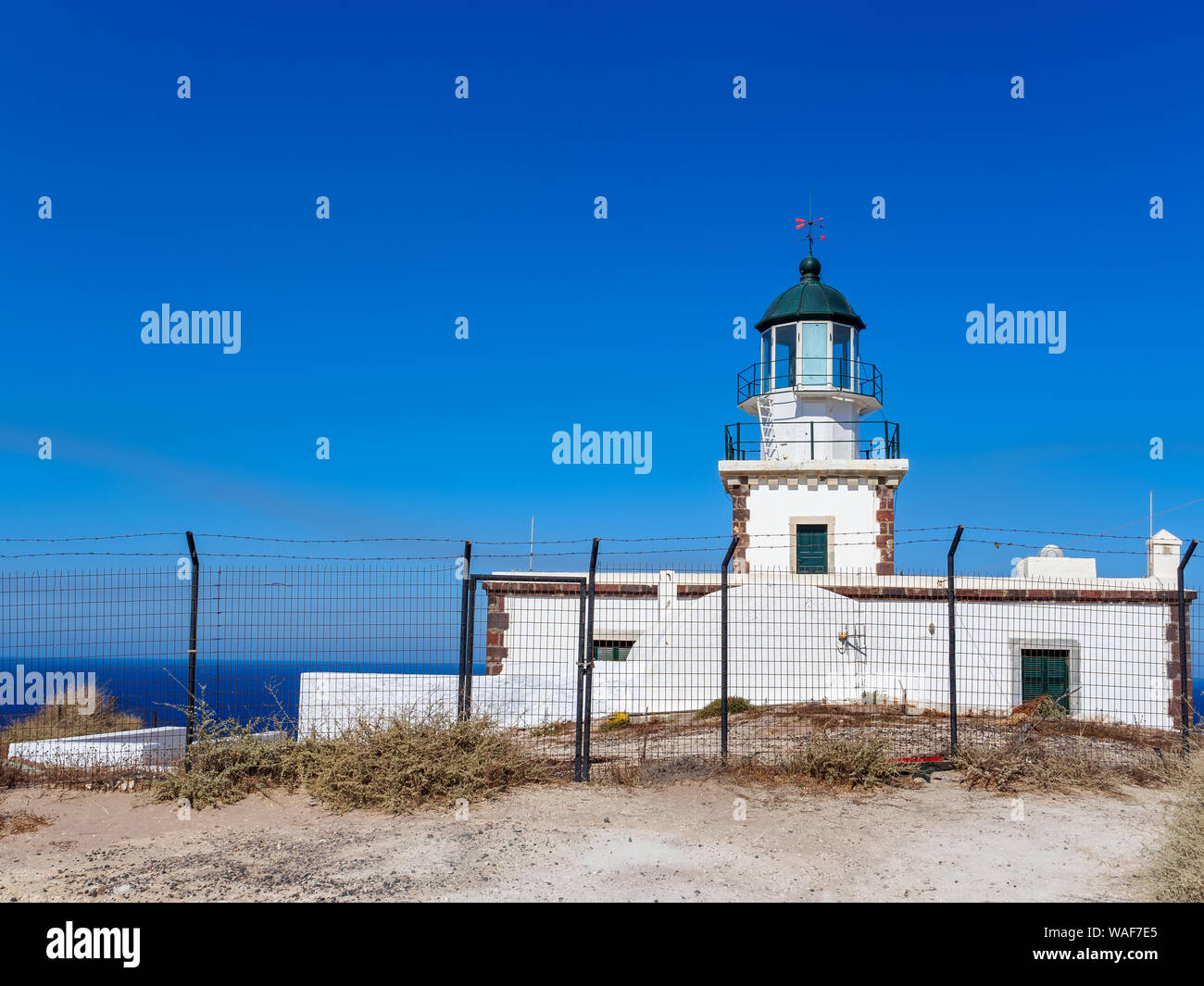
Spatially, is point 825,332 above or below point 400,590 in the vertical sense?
above

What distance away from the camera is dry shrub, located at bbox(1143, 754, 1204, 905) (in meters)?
5.19

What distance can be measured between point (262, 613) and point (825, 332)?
17.6 metres

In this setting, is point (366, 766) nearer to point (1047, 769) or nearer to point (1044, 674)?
point (1047, 769)

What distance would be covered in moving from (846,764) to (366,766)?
4.28m

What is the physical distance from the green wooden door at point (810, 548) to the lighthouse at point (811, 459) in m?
0.02

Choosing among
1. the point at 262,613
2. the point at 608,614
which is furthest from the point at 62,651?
the point at 608,614

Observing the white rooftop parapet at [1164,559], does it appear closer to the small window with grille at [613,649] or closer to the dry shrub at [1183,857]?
the small window with grille at [613,649]

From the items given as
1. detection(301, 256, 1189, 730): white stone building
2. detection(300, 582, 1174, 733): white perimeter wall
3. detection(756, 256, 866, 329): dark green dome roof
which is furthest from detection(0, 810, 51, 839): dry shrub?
detection(756, 256, 866, 329): dark green dome roof

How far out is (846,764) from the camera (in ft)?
27.2

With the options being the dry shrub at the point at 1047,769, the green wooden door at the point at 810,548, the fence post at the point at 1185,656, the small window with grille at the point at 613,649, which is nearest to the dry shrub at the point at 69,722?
the small window with grille at the point at 613,649

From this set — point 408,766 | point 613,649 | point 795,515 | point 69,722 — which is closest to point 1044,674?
point 795,515
